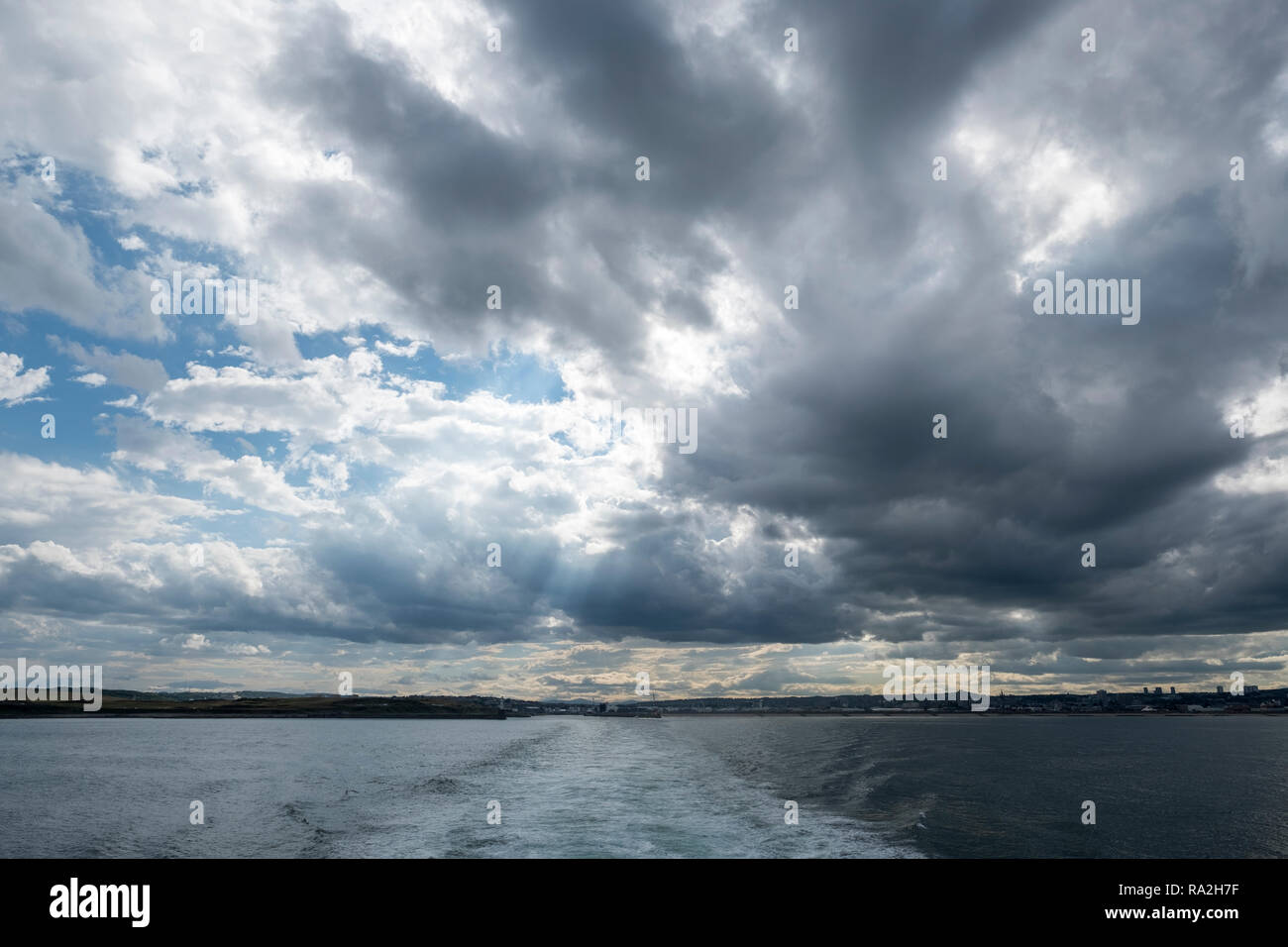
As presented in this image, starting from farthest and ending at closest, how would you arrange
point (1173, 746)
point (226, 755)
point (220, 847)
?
point (1173, 746), point (226, 755), point (220, 847)

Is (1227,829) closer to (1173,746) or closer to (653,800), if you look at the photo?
(653,800)

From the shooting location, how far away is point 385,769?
9162 centimetres

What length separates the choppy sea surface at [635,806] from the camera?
146 ft

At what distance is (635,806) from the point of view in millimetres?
58438

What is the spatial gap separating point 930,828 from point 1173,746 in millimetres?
135369

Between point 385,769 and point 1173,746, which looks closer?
point 385,769

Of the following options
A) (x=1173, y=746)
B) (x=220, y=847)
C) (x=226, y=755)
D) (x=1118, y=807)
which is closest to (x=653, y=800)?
(x=220, y=847)

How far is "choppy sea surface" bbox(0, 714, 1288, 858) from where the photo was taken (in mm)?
44469
